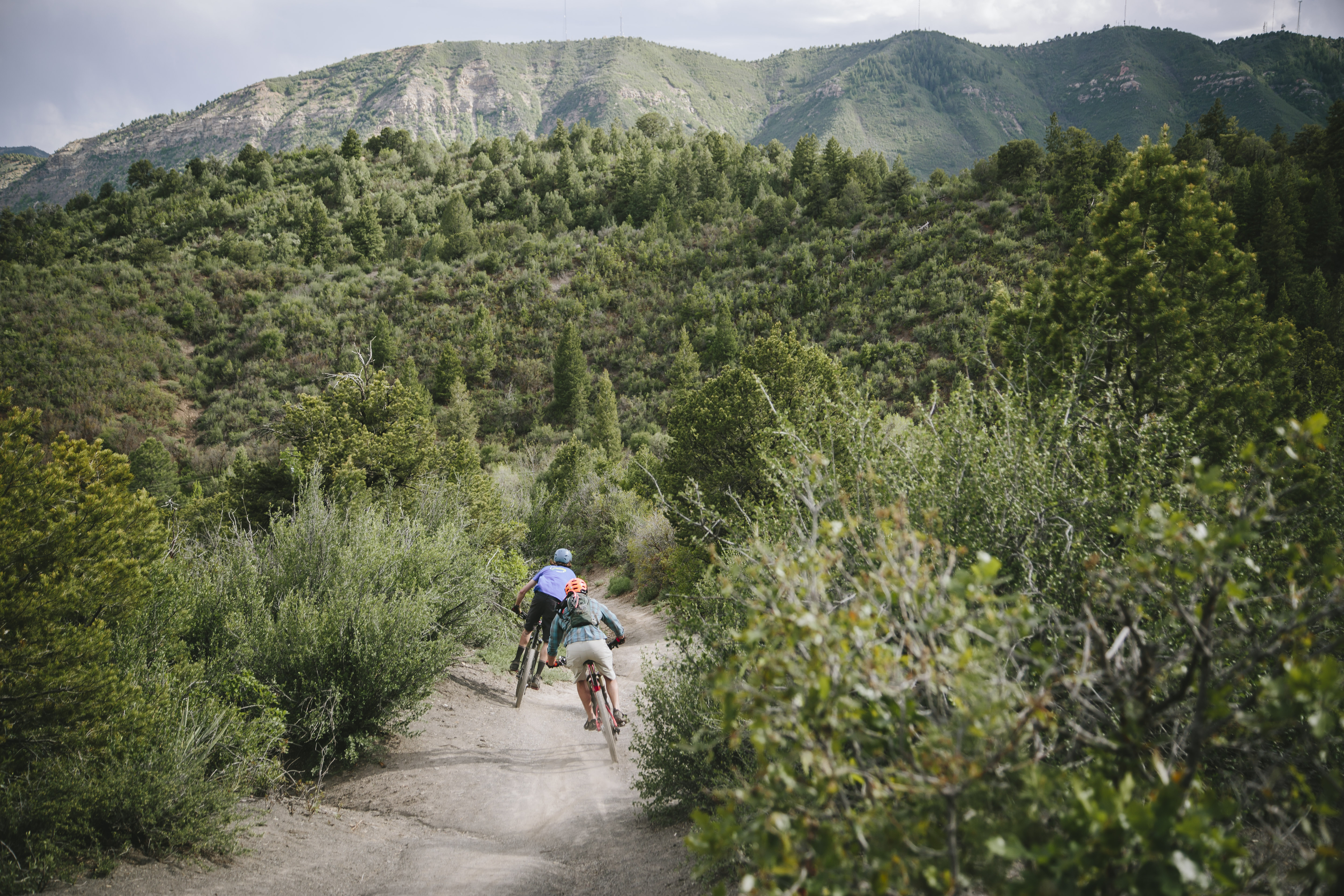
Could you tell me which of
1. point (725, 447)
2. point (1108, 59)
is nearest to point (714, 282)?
point (725, 447)

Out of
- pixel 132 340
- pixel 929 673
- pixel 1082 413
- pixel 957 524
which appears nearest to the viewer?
pixel 929 673

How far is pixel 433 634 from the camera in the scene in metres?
8.36

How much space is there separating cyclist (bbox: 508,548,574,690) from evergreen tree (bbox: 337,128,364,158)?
68162 millimetres

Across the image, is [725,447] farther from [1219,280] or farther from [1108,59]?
[1108,59]

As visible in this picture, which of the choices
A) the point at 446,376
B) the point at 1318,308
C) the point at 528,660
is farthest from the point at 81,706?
the point at 446,376

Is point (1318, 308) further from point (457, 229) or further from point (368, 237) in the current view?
point (368, 237)

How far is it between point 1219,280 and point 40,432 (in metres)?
46.8

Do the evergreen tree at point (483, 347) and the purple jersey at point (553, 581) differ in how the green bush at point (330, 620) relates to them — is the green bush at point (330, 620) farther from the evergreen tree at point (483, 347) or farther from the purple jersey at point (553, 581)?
the evergreen tree at point (483, 347)

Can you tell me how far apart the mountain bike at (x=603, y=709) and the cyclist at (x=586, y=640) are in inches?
1.1

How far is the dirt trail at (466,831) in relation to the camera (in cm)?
374

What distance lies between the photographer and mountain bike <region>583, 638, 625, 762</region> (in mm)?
5934

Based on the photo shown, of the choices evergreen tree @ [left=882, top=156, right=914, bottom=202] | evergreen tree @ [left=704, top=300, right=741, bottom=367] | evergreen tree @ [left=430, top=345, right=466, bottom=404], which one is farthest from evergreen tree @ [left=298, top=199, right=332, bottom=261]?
evergreen tree @ [left=882, top=156, right=914, bottom=202]

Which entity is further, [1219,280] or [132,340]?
[132,340]

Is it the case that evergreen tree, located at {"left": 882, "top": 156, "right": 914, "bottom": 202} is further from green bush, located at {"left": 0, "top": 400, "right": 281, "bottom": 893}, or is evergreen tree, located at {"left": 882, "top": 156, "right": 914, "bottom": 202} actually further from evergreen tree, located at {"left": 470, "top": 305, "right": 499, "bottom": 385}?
green bush, located at {"left": 0, "top": 400, "right": 281, "bottom": 893}
